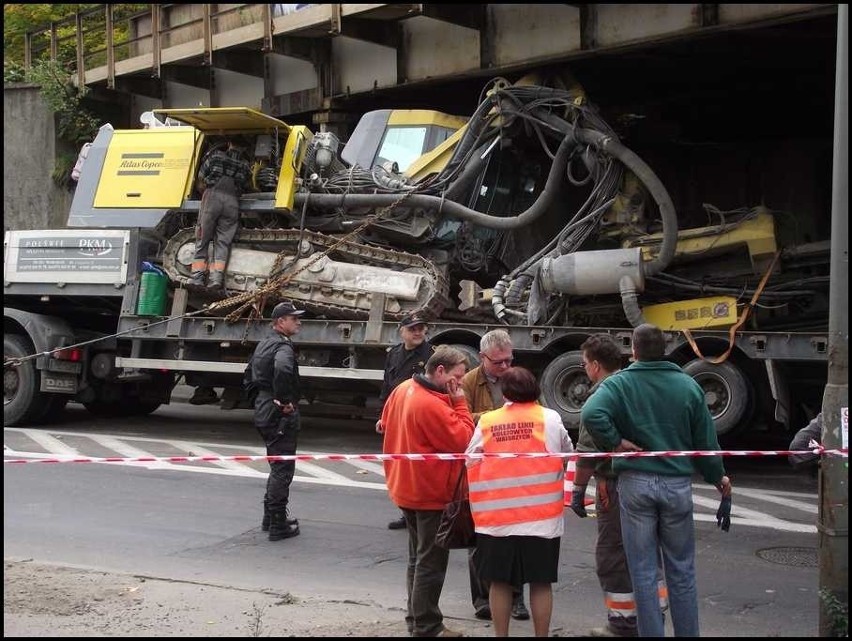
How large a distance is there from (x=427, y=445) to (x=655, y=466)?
46.6 inches

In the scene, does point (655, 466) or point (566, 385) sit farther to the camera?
point (566, 385)

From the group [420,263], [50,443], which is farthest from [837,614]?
[50,443]

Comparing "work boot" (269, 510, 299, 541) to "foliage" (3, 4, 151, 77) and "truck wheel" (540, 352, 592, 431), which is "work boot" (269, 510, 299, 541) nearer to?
"truck wheel" (540, 352, 592, 431)

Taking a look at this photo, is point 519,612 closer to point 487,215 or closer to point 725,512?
point 725,512

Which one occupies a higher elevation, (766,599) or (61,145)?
(61,145)

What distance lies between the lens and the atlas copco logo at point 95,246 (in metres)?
13.3

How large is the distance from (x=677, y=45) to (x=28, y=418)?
399 inches

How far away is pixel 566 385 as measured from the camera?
438 inches

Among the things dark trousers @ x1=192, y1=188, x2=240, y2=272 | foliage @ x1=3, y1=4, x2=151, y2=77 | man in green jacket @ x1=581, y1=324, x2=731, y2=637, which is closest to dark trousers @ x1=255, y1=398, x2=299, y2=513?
man in green jacket @ x1=581, y1=324, x2=731, y2=637

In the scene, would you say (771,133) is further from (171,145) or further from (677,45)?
(171,145)

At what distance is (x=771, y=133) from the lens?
643 inches

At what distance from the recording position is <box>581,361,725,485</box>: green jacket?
5.18 metres

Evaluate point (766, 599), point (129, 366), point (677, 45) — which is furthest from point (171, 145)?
point (766, 599)

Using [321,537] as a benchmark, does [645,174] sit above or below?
above
